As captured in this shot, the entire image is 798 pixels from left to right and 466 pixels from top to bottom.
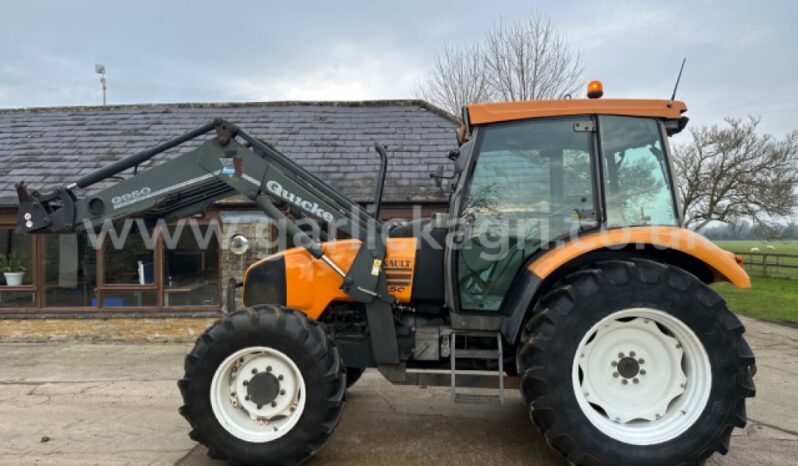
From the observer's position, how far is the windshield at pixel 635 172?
3.52 m

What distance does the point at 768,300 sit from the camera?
1291cm

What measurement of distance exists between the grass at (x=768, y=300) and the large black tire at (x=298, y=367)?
8.98 meters

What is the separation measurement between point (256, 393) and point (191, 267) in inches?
225

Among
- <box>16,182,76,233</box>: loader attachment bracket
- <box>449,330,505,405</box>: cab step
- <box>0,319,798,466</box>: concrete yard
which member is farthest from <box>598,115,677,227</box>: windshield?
<box>16,182,76,233</box>: loader attachment bracket

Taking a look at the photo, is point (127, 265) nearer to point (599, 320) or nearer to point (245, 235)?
point (245, 235)

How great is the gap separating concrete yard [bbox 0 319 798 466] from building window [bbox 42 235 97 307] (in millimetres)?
2141

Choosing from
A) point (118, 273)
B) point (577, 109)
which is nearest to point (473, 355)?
point (577, 109)

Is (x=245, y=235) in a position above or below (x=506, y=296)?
above

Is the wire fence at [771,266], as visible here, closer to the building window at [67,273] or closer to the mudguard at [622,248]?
the mudguard at [622,248]

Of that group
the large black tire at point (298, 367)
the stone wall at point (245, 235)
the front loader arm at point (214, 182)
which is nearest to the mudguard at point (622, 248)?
the front loader arm at point (214, 182)

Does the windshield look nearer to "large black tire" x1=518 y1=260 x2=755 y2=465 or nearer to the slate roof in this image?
"large black tire" x1=518 y1=260 x2=755 y2=465

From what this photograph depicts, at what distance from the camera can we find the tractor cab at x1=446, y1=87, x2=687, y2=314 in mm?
3516

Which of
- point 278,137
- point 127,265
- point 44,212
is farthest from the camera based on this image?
point 278,137

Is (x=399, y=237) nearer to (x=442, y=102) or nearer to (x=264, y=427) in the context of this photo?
(x=264, y=427)
